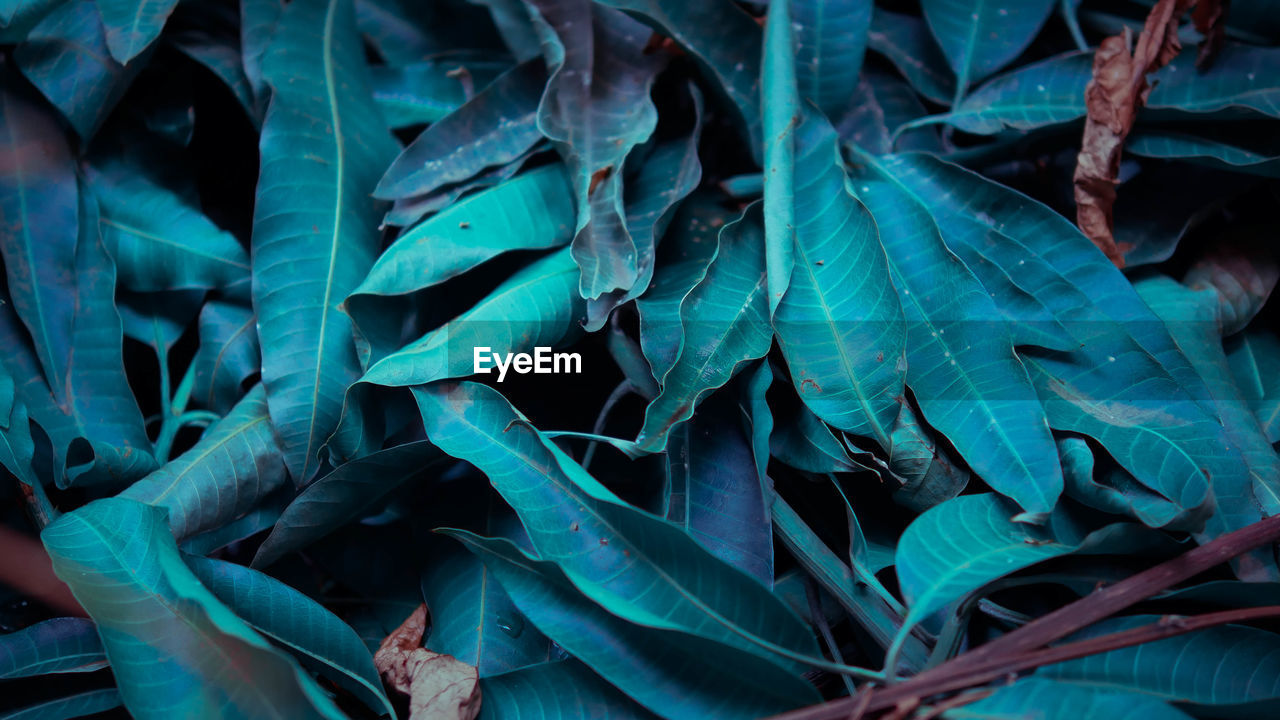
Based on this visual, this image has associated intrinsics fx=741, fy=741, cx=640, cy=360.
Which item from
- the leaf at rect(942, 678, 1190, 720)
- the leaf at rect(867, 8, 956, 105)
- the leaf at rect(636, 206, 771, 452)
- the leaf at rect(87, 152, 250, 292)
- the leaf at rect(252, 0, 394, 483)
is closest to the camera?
the leaf at rect(942, 678, 1190, 720)

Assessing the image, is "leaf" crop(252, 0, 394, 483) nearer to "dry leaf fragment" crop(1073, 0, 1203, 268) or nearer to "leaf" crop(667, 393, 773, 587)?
"leaf" crop(667, 393, 773, 587)

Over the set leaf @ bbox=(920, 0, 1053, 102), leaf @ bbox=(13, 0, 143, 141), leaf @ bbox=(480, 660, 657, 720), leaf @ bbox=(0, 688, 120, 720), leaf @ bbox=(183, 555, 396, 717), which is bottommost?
leaf @ bbox=(0, 688, 120, 720)

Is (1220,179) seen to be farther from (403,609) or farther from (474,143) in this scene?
(403,609)

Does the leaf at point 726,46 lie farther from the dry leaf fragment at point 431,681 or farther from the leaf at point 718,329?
the dry leaf fragment at point 431,681

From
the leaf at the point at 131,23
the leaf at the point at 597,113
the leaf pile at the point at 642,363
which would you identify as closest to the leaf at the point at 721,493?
the leaf pile at the point at 642,363

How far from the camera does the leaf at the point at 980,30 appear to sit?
0.88 m

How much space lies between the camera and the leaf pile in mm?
554

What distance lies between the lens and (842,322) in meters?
0.65

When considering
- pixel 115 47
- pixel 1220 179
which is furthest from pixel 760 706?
pixel 115 47

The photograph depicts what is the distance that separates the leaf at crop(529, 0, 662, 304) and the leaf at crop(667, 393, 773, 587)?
14 centimetres

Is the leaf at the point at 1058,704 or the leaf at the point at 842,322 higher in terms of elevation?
the leaf at the point at 842,322

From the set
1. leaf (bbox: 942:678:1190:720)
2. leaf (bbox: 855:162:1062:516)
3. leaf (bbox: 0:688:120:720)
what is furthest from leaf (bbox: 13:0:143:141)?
leaf (bbox: 942:678:1190:720)

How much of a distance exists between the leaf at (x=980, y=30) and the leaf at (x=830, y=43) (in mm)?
109

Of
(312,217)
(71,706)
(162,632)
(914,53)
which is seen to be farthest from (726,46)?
(71,706)
